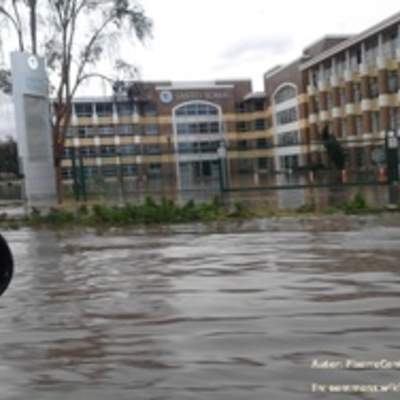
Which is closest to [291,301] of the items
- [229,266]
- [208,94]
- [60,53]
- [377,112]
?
[229,266]

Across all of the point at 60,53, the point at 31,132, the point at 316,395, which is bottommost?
the point at 316,395

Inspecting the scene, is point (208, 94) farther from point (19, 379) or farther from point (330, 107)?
point (19, 379)

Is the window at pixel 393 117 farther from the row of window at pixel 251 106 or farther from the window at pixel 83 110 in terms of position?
the window at pixel 83 110

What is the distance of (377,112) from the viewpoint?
182 feet

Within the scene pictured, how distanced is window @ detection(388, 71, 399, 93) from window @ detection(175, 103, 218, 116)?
122 feet

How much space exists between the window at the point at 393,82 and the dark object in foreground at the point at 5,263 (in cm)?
5262

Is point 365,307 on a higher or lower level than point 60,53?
lower

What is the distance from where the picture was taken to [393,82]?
5259cm

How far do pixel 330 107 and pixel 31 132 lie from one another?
45.4m

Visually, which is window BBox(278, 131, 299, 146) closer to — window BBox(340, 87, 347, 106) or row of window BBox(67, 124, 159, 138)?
window BBox(340, 87, 347, 106)

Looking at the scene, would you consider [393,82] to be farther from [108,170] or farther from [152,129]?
[152,129]

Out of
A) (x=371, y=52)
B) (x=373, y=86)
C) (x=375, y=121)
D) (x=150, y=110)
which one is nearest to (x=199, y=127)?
(x=150, y=110)

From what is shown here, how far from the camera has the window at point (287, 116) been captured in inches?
2985

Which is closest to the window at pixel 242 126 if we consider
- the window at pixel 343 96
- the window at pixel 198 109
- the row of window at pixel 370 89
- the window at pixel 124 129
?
the window at pixel 198 109
